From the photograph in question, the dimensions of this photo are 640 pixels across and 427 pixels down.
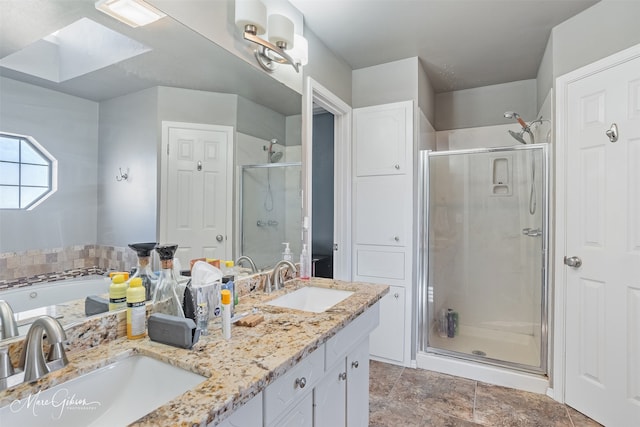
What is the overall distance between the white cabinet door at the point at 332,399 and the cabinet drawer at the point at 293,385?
10cm

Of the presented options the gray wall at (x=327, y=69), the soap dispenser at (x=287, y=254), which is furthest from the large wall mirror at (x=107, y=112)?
the gray wall at (x=327, y=69)

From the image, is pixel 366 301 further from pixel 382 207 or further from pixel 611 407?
pixel 611 407

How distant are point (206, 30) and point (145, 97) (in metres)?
0.47

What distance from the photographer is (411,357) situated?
268 cm

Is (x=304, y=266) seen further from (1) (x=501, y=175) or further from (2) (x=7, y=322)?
(1) (x=501, y=175)

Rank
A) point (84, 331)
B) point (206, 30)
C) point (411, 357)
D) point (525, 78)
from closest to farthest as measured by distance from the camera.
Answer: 1. point (84, 331)
2. point (206, 30)
3. point (411, 357)
4. point (525, 78)

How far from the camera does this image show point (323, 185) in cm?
344

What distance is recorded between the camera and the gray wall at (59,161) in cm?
83

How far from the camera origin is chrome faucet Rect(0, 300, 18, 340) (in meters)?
0.80

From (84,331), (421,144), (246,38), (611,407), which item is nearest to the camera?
(84,331)

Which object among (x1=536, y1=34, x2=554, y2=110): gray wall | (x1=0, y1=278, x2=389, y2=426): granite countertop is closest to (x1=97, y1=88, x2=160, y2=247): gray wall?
(x1=0, y1=278, x2=389, y2=426): granite countertop

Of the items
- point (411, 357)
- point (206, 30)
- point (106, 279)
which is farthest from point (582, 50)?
point (106, 279)

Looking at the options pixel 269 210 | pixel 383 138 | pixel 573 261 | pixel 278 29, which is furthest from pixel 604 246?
pixel 278 29

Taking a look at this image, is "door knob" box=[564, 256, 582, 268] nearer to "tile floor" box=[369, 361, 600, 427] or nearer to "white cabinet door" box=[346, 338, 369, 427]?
"tile floor" box=[369, 361, 600, 427]
